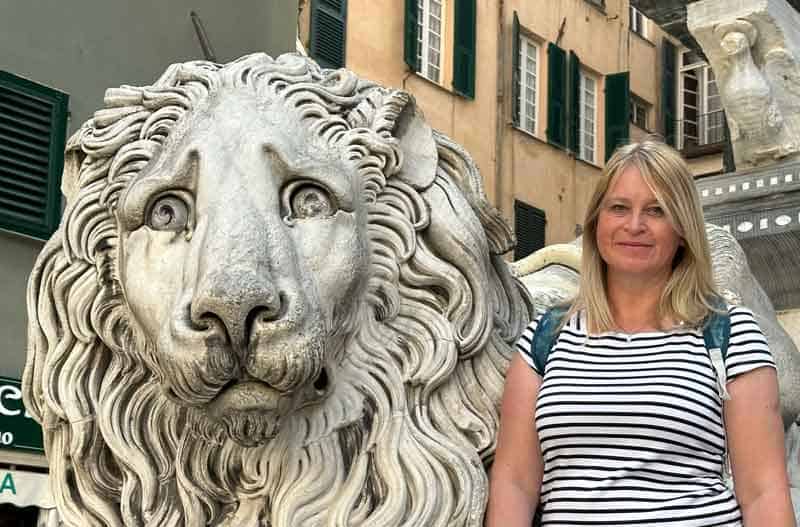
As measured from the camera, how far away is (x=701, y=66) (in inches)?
987

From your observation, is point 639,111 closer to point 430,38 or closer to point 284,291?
point 430,38

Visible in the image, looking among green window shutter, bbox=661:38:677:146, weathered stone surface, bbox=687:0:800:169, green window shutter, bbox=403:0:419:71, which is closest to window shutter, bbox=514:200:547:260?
green window shutter, bbox=403:0:419:71

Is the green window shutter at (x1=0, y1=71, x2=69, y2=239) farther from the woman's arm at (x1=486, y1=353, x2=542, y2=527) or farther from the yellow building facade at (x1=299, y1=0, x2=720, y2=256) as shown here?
the woman's arm at (x1=486, y1=353, x2=542, y2=527)

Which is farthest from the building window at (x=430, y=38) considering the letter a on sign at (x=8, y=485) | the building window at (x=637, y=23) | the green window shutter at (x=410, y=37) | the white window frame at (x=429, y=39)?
the letter a on sign at (x=8, y=485)

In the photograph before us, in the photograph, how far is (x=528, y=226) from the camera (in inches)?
779

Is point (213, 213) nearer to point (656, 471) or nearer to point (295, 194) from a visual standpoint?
point (295, 194)

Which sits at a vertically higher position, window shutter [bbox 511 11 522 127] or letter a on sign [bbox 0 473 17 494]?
window shutter [bbox 511 11 522 127]

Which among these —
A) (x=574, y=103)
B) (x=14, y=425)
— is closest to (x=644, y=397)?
(x=14, y=425)

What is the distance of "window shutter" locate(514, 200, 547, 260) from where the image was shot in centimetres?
1948

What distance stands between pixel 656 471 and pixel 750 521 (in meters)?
0.14

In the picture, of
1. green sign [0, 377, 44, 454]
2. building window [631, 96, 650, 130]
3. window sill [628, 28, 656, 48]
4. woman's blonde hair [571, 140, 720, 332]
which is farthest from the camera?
building window [631, 96, 650, 130]

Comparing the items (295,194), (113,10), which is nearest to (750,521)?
(295,194)

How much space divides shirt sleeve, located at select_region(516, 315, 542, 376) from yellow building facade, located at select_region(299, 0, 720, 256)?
13494mm

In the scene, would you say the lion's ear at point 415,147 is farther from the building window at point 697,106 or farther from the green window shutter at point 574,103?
Answer: the building window at point 697,106
